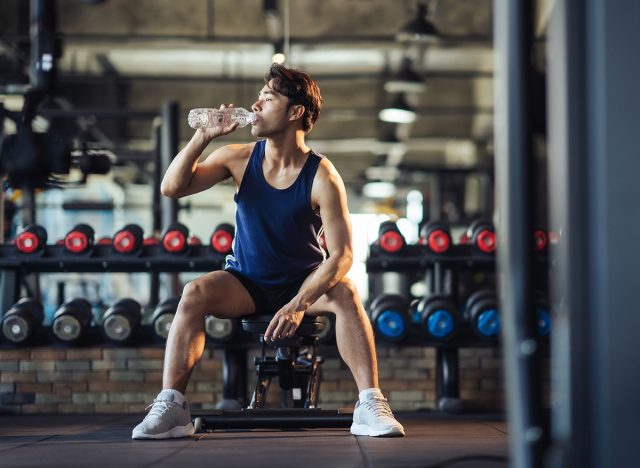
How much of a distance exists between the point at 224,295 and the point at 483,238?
2.06m

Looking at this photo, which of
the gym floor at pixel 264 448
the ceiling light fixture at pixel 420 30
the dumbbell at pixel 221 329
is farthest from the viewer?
the ceiling light fixture at pixel 420 30

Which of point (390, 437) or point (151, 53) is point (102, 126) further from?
point (390, 437)

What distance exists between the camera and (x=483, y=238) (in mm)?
4746

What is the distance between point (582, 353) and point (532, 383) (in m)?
0.13

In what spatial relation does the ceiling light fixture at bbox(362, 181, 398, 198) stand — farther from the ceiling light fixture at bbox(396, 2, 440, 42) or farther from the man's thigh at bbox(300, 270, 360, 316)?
the man's thigh at bbox(300, 270, 360, 316)

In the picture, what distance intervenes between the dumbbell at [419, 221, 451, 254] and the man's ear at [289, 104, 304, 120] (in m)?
1.77

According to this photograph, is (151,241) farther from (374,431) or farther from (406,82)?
(406,82)

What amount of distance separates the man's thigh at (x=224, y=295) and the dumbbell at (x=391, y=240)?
1745mm

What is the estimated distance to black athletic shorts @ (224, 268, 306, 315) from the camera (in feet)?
10.3

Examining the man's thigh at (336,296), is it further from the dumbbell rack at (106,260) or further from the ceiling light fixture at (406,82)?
the ceiling light fixture at (406,82)

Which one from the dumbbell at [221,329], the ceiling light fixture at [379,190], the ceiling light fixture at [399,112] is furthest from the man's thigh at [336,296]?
the ceiling light fixture at [379,190]

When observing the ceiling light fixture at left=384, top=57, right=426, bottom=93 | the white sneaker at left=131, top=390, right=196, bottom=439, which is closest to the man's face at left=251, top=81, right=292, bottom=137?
the white sneaker at left=131, top=390, right=196, bottom=439

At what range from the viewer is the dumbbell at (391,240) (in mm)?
4758

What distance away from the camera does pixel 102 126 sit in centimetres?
1228
